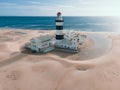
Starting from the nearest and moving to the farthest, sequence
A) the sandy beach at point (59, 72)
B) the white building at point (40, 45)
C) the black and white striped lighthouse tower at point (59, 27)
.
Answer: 1. the sandy beach at point (59, 72)
2. the white building at point (40, 45)
3. the black and white striped lighthouse tower at point (59, 27)

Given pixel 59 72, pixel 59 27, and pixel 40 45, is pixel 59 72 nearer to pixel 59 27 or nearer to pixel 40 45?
pixel 40 45

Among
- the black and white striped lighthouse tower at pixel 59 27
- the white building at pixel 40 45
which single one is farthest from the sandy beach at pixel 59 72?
the black and white striped lighthouse tower at pixel 59 27

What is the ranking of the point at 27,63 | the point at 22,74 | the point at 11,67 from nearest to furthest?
the point at 22,74
the point at 11,67
the point at 27,63

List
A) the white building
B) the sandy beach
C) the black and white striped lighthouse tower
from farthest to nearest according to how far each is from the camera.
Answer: the black and white striped lighthouse tower
the white building
the sandy beach

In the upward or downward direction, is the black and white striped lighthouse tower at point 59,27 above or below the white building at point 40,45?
Answer: above

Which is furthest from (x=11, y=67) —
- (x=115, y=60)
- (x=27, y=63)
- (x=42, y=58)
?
(x=115, y=60)

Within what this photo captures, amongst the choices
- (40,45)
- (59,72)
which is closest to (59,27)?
(40,45)

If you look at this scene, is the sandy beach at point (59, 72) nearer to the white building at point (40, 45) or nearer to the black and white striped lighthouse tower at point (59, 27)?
the white building at point (40, 45)

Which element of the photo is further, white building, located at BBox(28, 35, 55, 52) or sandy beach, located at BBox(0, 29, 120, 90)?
white building, located at BBox(28, 35, 55, 52)

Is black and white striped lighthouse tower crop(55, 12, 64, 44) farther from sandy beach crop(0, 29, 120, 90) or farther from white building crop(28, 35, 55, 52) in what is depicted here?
sandy beach crop(0, 29, 120, 90)

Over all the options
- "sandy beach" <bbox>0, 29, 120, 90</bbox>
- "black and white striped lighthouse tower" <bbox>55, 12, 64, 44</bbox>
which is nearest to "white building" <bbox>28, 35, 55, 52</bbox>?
"black and white striped lighthouse tower" <bbox>55, 12, 64, 44</bbox>

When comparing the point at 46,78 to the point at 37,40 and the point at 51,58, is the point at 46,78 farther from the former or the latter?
the point at 37,40
